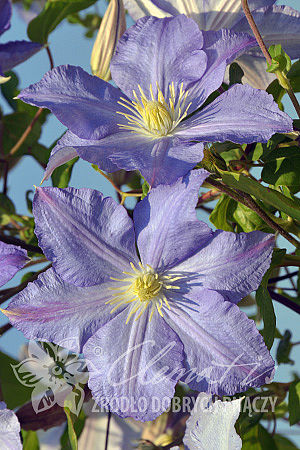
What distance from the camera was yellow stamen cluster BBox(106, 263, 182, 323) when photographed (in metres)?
0.49

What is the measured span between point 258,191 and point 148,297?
0.13m

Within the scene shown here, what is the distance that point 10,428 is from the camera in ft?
1.70

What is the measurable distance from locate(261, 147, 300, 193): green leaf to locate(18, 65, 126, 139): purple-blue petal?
0.14 meters

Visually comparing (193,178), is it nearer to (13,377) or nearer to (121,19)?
(121,19)

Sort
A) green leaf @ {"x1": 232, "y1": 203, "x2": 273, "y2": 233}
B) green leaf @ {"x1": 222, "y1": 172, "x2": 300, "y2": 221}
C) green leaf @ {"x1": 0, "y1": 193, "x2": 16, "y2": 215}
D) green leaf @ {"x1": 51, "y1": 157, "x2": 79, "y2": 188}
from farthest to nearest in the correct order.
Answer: green leaf @ {"x1": 0, "y1": 193, "x2": 16, "y2": 215}, green leaf @ {"x1": 51, "y1": 157, "x2": 79, "y2": 188}, green leaf @ {"x1": 232, "y1": 203, "x2": 273, "y2": 233}, green leaf @ {"x1": 222, "y1": 172, "x2": 300, "y2": 221}

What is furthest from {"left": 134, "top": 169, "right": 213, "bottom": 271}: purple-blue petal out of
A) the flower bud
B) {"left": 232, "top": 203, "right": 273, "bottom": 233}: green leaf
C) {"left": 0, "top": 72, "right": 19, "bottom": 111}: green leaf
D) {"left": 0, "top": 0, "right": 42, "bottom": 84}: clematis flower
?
{"left": 0, "top": 72, "right": 19, "bottom": 111}: green leaf

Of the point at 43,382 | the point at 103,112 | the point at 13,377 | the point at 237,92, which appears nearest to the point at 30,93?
the point at 103,112

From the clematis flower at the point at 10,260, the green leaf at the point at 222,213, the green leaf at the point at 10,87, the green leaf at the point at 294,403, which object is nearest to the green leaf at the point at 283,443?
the green leaf at the point at 294,403

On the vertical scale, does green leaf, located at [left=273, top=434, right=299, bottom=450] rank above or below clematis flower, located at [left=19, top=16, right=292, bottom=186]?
below

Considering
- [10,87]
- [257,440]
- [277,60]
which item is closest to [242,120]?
[277,60]

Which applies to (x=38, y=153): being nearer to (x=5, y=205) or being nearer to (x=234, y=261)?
(x=5, y=205)

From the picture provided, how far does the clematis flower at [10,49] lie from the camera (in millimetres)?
698

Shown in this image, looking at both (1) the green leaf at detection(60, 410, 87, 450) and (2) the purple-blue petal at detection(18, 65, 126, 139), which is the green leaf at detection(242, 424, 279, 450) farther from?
(2) the purple-blue petal at detection(18, 65, 126, 139)

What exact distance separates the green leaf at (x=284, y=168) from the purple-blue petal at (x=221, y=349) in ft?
0.44
